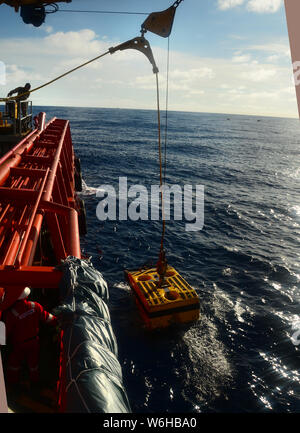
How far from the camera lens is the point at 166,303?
11125 millimetres

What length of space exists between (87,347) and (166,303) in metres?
7.21

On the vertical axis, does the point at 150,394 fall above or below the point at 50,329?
below

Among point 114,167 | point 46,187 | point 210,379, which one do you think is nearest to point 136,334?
point 210,379

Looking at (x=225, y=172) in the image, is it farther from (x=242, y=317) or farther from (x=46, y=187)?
(x=46, y=187)

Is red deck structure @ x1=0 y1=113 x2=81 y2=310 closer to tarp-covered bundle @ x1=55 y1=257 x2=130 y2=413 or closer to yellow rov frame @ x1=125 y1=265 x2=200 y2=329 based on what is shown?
tarp-covered bundle @ x1=55 y1=257 x2=130 y2=413

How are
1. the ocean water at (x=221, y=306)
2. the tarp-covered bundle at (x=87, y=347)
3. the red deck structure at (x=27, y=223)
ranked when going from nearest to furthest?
the tarp-covered bundle at (x=87, y=347) < the red deck structure at (x=27, y=223) < the ocean water at (x=221, y=306)

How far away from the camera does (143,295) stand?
11.5 m

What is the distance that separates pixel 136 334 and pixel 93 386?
851 centimetres

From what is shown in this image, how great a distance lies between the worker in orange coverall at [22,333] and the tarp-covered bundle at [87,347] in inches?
81.8

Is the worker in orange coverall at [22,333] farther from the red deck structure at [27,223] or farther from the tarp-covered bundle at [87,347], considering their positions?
the tarp-covered bundle at [87,347]

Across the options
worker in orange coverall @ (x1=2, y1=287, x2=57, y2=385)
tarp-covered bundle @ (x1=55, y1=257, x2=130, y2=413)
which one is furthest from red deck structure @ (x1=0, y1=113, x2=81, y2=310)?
tarp-covered bundle @ (x1=55, y1=257, x2=130, y2=413)

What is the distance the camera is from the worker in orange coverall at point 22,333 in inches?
252

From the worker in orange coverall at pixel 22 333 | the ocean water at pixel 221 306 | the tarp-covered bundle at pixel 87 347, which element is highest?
the tarp-covered bundle at pixel 87 347

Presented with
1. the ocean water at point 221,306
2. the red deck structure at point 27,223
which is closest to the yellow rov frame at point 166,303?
the ocean water at point 221,306
